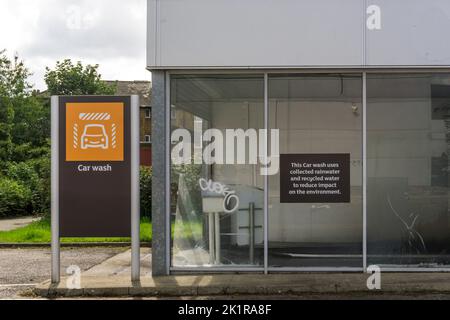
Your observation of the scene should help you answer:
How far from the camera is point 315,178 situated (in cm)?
972

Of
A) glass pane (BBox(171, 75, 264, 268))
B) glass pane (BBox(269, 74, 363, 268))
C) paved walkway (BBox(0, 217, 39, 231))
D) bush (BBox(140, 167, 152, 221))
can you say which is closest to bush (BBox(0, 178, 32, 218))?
paved walkway (BBox(0, 217, 39, 231))

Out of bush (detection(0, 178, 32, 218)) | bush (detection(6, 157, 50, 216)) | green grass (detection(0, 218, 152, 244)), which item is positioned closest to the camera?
green grass (detection(0, 218, 152, 244))

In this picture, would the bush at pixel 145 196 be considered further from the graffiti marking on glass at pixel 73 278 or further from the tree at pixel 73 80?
the tree at pixel 73 80

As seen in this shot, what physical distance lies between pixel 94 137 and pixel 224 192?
2.21 meters

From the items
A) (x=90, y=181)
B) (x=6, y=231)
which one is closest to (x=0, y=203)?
(x=6, y=231)

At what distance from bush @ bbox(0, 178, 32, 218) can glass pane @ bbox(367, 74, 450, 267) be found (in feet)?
52.1

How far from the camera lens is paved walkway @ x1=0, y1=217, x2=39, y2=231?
60.6 ft

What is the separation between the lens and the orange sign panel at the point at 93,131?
29.7ft

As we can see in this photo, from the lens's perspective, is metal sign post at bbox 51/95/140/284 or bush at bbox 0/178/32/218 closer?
metal sign post at bbox 51/95/140/284

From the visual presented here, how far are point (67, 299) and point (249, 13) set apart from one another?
4.82 meters

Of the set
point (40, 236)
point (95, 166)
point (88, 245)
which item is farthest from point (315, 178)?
point (40, 236)

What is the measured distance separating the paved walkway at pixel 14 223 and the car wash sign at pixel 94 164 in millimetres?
9843

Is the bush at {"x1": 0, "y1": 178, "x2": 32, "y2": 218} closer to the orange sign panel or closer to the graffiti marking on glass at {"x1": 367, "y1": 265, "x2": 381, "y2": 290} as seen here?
the orange sign panel

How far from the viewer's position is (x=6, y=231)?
17219 mm
